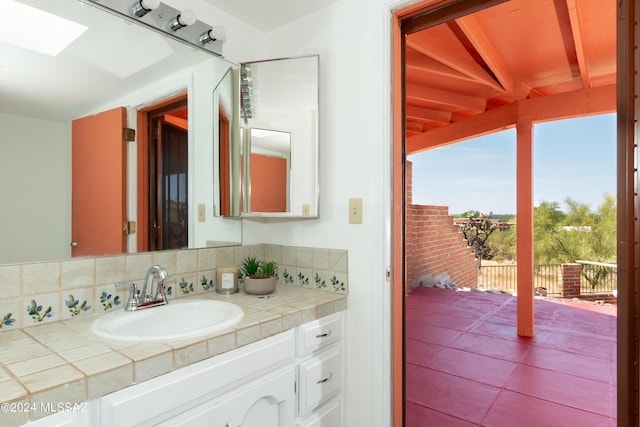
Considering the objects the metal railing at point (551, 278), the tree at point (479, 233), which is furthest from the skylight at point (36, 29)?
the tree at point (479, 233)

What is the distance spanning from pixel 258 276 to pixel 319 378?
1.77 feet

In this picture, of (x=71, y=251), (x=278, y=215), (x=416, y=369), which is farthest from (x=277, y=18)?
(x=416, y=369)

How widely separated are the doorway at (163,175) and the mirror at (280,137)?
0.29m

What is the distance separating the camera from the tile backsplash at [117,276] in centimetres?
114

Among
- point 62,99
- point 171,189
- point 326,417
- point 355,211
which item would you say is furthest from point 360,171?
point 62,99

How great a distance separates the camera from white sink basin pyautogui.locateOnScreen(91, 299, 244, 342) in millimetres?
1161

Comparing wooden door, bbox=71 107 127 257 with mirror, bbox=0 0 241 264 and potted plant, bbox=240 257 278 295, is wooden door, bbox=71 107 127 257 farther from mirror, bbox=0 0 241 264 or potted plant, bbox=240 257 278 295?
potted plant, bbox=240 257 278 295

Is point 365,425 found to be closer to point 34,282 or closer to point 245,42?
point 34,282

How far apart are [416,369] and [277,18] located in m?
2.56

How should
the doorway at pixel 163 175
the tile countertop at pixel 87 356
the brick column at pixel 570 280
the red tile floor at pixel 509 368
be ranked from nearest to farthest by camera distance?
the tile countertop at pixel 87 356
the doorway at pixel 163 175
the red tile floor at pixel 509 368
the brick column at pixel 570 280

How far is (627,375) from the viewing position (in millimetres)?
1017

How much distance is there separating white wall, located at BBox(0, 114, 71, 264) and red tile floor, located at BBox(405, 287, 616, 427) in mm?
1968

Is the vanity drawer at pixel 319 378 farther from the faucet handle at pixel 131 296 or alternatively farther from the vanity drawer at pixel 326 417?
the faucet handle at pixel 131 296

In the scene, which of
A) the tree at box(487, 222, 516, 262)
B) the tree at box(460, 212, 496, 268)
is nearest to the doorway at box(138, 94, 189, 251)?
the tree at box(487, 222, 516, 262)
